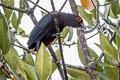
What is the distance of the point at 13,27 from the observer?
1623 mm

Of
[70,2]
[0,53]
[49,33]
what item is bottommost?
[49,33]

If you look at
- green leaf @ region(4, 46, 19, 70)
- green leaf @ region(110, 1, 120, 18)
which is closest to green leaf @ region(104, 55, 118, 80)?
green leaf @ region(4, 46, 19, 70)

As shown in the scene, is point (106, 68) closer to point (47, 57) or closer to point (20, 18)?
point (47, 57)

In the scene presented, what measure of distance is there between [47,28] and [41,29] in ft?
0.16

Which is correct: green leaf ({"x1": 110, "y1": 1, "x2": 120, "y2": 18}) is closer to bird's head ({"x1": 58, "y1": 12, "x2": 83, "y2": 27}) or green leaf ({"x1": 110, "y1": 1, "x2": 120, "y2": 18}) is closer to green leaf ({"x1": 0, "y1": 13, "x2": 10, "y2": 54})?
bird's head ({"x1": 58, "y1": 12, "x2": 83, "y2": 27})

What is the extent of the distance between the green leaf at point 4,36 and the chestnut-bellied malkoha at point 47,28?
3.23 feet

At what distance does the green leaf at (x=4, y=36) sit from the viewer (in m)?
0.88

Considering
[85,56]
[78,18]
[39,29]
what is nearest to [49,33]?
[39,29]

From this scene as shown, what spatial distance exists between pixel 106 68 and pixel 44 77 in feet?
0.76

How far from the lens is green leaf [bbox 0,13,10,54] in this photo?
0.88 m

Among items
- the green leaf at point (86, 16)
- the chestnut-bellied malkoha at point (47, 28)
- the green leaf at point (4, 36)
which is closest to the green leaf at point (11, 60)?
the green leaf at point (4, 36)

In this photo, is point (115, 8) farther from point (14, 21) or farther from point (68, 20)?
point (68, 20)

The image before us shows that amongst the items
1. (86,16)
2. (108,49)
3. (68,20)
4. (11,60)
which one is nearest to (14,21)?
(86,16)

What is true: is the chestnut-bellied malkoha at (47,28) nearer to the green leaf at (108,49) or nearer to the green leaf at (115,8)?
the green leaf at (115,8)
